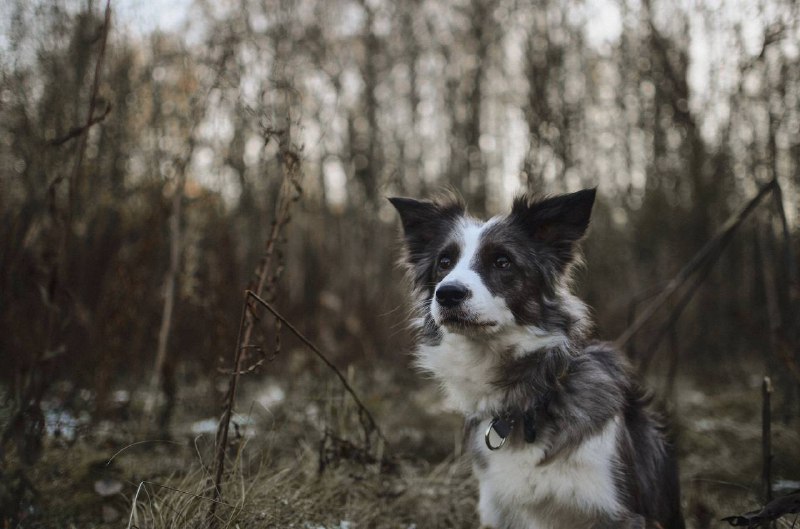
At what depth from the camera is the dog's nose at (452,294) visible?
313cm

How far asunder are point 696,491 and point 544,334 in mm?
2573

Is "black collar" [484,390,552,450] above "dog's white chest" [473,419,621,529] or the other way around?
above

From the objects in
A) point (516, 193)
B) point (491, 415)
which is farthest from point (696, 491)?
point (516, 193)

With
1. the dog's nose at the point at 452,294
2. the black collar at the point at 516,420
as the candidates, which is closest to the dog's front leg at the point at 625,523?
the black collar at the point at 516,420

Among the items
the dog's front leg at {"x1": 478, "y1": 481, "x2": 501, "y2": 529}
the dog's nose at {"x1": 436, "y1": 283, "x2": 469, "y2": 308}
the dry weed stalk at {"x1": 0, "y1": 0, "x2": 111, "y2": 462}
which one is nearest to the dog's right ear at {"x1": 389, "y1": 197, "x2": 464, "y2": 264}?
the dog's nose at {"x1": 436, "y1": 283, "x2": 469, "y2": 308}

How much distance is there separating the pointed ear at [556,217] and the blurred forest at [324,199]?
0.69m

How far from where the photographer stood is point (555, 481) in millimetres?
2982

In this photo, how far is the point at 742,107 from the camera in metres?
9.69

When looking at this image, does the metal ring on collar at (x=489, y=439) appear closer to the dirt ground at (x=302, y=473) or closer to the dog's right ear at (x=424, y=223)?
the dirt ground at (x=302, y=473)

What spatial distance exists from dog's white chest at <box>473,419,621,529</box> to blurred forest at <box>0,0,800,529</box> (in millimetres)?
1226

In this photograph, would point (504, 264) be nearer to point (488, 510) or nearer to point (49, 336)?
point (488, 510)

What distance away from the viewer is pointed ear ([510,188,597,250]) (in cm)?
344

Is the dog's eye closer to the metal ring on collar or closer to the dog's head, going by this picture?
the dog's head

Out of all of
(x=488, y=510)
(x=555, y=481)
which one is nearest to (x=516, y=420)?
(x=555, y=481)
